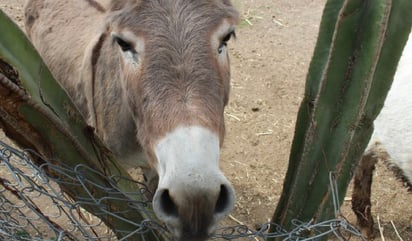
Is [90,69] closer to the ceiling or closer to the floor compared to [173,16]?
closer to the floor

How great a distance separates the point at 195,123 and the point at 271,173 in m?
2.45

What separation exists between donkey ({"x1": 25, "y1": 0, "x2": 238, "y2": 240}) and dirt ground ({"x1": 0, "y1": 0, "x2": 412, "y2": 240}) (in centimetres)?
135

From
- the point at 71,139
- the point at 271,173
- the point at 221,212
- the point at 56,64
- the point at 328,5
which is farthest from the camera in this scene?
the point at 271,173

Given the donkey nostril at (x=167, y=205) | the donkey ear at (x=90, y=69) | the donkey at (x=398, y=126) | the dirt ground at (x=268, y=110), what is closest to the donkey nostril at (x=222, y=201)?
the donkey nostril at (x=167, y=205)

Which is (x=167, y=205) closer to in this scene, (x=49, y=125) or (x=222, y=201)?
(x=222, y=201)

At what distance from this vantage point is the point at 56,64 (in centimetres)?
329

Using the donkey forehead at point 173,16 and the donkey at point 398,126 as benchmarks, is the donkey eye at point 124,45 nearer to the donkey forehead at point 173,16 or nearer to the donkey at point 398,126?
the donkey forehead at point 173,16

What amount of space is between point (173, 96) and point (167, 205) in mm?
380

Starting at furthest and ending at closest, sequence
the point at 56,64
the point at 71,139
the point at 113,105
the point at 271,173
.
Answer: the point at 271,173 → the point at 56,64 → the point at 113,105 → the point at 71,139

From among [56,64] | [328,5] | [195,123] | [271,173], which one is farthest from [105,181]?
[271,173]

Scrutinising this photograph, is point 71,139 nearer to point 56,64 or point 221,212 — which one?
point 221,212

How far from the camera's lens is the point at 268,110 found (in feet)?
15.5

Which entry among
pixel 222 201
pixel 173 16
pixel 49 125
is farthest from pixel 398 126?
pixel 49 125

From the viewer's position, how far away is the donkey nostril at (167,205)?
1.63 m
